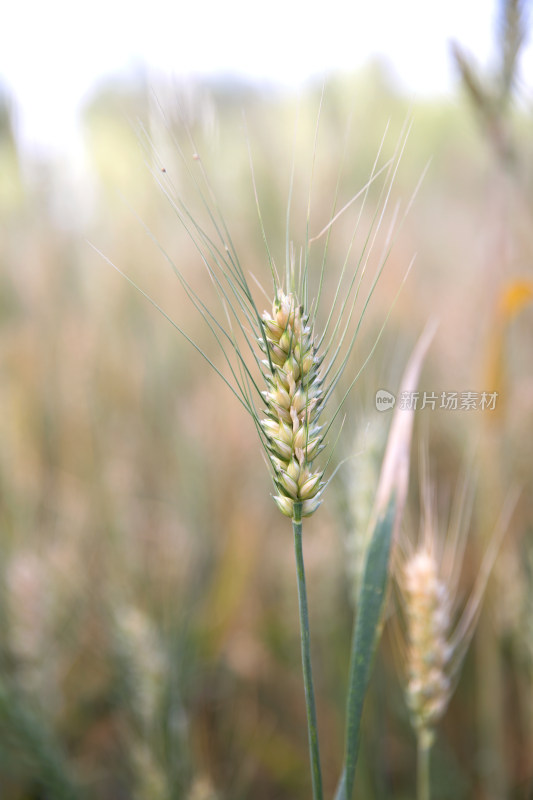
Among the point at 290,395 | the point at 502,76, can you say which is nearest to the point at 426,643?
the point at 290,395

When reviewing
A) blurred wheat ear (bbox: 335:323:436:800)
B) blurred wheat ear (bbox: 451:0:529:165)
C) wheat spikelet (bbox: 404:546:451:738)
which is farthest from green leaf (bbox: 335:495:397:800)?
blurred wheat ear (bbox: 451:0:529:165)

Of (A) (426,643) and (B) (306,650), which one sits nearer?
(B) (306,650)

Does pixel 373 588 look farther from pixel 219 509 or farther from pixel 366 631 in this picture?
pixel 219 509

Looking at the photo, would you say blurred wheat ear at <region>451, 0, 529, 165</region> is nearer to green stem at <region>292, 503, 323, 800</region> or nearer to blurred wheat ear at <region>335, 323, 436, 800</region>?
blurred wheat ear at <region>335, 323, 436, 800</region>

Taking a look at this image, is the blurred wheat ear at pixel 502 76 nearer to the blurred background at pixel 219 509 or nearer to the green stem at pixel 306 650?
the blurred background at pixel 219 509

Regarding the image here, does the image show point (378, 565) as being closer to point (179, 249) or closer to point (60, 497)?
point (60, 497)

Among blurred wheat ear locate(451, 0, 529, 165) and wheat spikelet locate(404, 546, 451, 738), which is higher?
blurred wheat ear locate(451, 0, 529, 165)

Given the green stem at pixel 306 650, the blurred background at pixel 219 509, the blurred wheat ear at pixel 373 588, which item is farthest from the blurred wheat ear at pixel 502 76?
the green stem at pixel 306 650

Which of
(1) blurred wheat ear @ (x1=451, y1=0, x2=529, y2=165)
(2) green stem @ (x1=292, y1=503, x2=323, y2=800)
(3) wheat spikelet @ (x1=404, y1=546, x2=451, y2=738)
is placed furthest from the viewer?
(1) blurred wheat ear @ (x1=451, y1=0, x2=529, y2=165)

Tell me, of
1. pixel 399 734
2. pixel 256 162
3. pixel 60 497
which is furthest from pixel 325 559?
pixel 256 162
